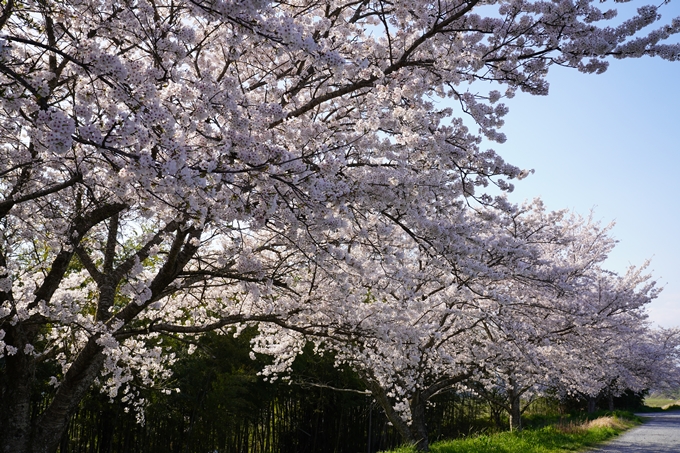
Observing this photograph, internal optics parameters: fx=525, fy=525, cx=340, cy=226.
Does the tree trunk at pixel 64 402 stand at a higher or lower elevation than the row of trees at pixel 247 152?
lower

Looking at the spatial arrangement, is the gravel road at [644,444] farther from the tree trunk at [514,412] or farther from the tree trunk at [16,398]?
the tree trunk at [16,398]

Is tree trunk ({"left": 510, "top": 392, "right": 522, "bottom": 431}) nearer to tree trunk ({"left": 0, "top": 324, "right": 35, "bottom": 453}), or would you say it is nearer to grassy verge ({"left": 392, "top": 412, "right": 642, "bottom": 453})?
grassy verge ({"left": 392, "top": 412, "right": 642, "bottom": 453})

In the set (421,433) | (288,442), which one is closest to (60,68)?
(421,433)

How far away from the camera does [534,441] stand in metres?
12.2

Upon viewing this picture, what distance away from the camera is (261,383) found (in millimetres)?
12703

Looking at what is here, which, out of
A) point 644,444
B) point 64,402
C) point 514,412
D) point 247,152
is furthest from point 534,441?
point 247,152

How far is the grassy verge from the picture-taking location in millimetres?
10648

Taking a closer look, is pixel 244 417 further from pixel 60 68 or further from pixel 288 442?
pixel 60 68

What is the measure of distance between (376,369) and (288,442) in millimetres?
6529

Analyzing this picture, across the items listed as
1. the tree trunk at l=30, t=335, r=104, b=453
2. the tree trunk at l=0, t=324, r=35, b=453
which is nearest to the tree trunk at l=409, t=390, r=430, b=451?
the tree trunk at l=30, t=335, r=104, b=453

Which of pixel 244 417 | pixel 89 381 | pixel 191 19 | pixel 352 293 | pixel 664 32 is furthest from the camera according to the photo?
pixel 244 417

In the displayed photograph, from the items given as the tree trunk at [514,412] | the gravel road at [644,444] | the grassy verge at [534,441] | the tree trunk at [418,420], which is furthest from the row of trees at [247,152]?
the gravel road at [644,444]

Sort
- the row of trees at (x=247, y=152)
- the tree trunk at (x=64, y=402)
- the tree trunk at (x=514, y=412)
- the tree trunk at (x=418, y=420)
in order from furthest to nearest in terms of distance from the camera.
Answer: the tree trunk at (x=514, y=412), the tree trunk at (x=418, y=420), the tree trunk at (x=64, y=402), the row of trees at (x=247, y=152)

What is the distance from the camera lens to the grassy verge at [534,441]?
10.6 metres
